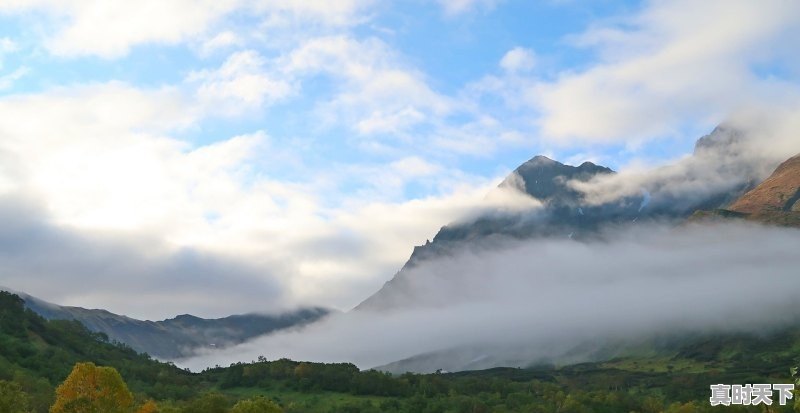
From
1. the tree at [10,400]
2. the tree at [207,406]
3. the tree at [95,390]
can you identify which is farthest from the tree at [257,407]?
the tree at [10,400]

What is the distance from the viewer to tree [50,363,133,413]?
110812mm

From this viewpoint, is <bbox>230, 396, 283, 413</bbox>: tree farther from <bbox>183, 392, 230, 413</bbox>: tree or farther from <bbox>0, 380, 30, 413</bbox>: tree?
<bbox>0, 380, 30, 413</bbox>: tree

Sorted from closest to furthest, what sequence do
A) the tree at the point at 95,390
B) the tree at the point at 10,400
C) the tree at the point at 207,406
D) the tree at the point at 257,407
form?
the tree at the point at 10,400 < the tree at the point at 95,390 < the tree at the point at 257,407 < the tree at the point at 207,406

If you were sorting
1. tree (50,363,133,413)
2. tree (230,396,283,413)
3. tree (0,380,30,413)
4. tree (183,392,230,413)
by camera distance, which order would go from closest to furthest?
tree (0,380,30,413) → tree (50,363,133,413) → tree (230,396,283,413) → tree (183,392,230,413)

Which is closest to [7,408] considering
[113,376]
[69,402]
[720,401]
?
[69,402]

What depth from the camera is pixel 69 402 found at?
106875 millimetres

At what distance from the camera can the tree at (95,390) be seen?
364 feet

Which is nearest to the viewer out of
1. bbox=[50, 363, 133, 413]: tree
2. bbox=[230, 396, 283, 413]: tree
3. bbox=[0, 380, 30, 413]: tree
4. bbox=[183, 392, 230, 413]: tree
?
bbox=[0, 380, 30, 413]: tree

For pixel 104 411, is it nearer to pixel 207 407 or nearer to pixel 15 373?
pixel 207 407

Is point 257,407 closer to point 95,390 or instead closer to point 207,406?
point 207,406

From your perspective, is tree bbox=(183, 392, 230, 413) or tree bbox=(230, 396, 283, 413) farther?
tree bbox=(183, 392, 230, 413)

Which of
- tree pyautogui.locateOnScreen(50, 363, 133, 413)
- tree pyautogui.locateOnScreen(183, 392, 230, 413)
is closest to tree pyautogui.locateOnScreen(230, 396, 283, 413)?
tree pyautogui.locateOnScreen(183, 392, 230, 413)

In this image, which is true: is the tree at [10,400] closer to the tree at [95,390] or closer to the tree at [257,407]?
the tree at [95,390]

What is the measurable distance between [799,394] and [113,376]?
116 meters
